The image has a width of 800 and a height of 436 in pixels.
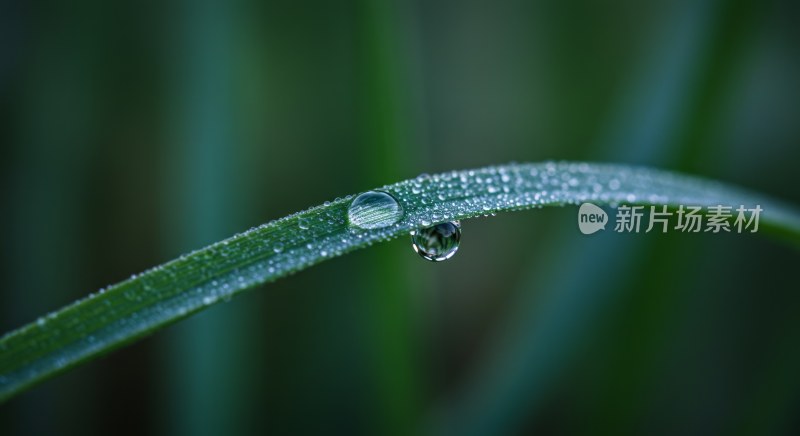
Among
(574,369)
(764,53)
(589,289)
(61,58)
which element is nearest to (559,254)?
(589,289)

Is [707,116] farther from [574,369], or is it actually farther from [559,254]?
[574,369]

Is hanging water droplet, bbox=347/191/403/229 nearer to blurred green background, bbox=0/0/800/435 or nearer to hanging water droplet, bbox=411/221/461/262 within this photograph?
hanging water droplet, bbox=411/221/461/262

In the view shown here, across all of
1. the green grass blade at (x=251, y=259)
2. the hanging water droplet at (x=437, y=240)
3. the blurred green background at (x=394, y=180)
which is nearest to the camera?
the green grass blade at (x=251, y=259)

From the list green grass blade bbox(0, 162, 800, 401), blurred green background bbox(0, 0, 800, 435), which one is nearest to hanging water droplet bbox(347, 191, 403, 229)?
green grass blade bbox(0, 162, 800, 401)

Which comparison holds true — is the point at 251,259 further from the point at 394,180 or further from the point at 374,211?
the point at 394,180

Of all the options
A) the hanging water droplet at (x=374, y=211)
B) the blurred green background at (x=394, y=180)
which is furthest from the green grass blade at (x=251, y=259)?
the blurred green background at (x=394, y=180)

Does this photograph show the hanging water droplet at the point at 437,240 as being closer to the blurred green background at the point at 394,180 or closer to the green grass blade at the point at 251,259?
the green grass blade at the point at 251,259

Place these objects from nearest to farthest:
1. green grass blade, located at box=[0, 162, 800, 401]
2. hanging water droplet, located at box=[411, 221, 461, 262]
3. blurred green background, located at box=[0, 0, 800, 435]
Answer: green grass blade, located at box=[0, 162, 800, 401]
hanging water droplet, located at box=[411, 221, 461, 262]
blurred green background, located at box=[0, 0, 800, 435]
